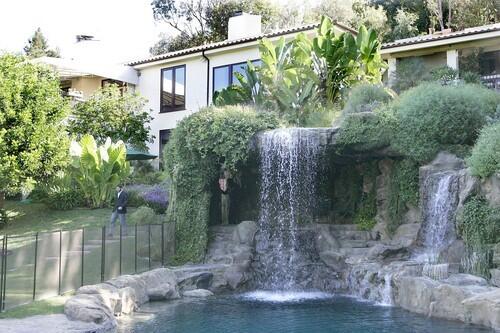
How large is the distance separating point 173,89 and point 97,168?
31.9ft

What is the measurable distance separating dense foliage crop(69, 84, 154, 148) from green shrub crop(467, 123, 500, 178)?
18.6 metres

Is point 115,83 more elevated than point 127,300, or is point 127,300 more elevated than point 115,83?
point 115,83

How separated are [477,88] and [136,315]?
1296 cm

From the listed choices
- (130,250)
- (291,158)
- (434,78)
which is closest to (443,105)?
(291,158)

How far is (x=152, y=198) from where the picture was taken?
2525 cm

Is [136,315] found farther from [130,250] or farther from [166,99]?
[166,99]

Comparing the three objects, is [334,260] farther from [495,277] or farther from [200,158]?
[200,158]

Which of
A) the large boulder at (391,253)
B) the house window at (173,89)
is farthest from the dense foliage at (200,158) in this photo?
the house window at (173,89)

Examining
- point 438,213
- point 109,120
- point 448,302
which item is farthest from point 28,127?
point 448,302

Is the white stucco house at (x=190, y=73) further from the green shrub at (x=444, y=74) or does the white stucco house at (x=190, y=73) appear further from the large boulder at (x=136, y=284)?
the large boulder at (x=136, y=284)

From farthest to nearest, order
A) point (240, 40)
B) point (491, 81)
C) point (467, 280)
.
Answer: point (240, 40) → point (491, 81) → point (467, 280)

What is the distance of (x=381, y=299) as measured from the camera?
16391 mm

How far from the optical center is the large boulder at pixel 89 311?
41.1ft

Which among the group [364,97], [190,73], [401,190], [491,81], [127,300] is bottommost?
[127,300]
